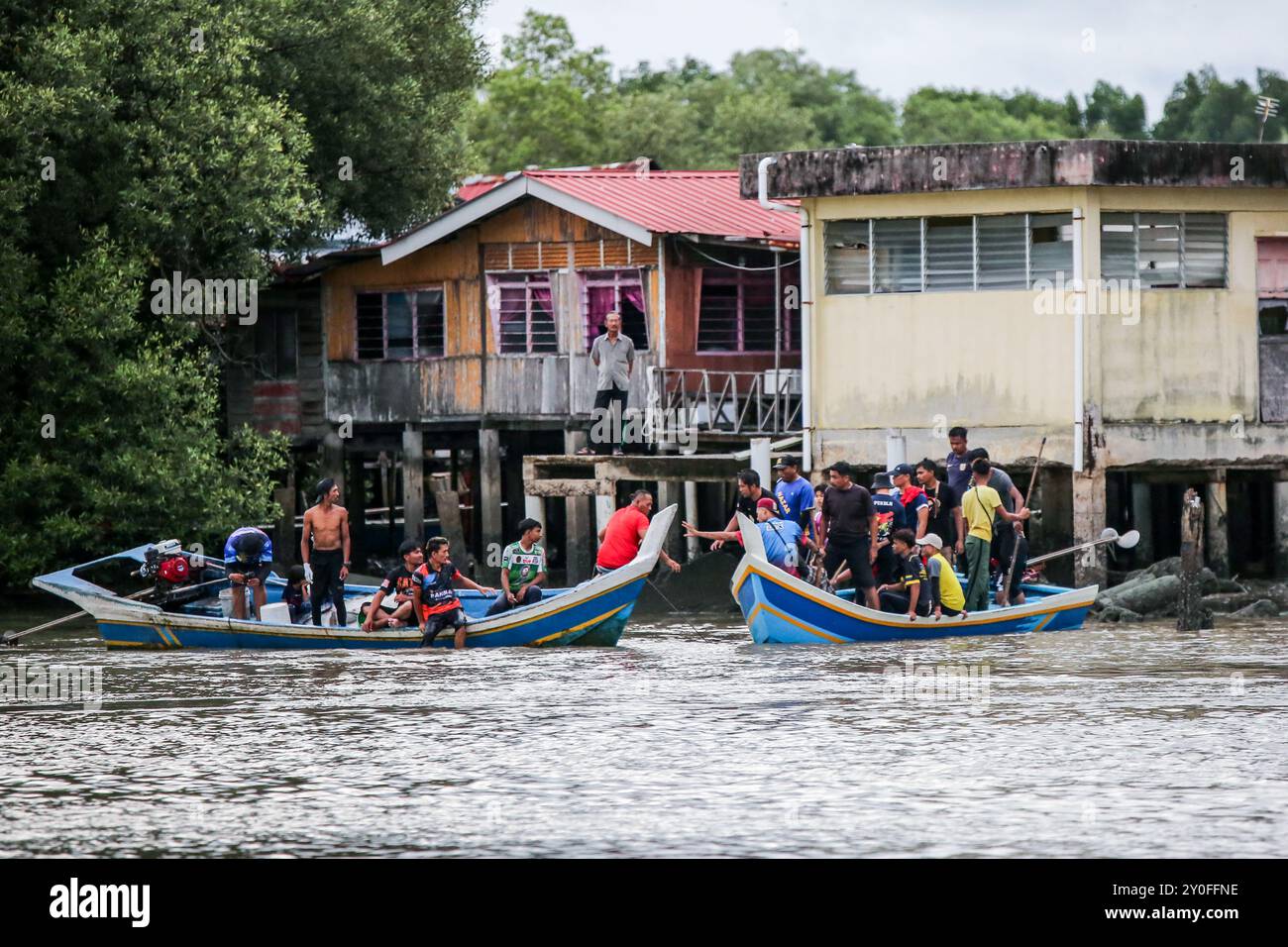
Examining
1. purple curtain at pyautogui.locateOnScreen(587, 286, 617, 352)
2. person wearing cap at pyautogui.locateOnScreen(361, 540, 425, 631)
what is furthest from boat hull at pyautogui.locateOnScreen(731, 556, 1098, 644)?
purple curtain at pyautogui.locateOnScreen(587, 286, 617, 352)

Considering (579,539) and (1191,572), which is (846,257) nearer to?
(579,539)


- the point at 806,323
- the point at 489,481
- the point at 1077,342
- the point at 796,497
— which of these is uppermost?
the point at 806,323

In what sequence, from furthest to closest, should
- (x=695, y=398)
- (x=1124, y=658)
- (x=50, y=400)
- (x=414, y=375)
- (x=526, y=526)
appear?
(x=414, y=375) < (x=695, y=398) < (x=50, y=400) < (x=526, y=526) < (x=1124, y=658)

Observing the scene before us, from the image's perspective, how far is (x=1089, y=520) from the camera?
2556cm

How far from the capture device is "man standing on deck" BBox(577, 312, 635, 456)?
27844 mm

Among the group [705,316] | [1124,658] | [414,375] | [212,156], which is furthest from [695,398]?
[1124,658]

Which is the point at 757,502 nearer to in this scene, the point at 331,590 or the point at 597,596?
the point at 597,596

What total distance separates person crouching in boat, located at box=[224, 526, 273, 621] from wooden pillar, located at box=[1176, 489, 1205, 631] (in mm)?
9544

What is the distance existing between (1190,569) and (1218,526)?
4913 mm

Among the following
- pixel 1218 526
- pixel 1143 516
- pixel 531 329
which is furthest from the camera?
pixel 531 329

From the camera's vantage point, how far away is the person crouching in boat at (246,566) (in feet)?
68.7

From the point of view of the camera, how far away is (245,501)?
27859mm

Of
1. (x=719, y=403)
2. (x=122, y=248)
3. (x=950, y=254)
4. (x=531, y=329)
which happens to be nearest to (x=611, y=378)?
(x=719, y=403)

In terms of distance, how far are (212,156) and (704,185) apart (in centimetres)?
966
